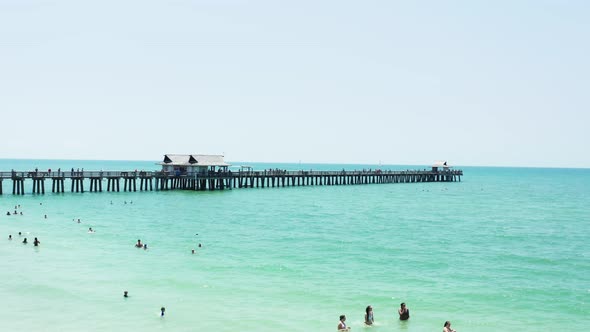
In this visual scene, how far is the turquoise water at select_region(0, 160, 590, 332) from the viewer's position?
23.7 m

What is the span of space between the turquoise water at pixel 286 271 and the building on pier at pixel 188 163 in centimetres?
2215

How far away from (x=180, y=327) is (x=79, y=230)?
2476 centimetres

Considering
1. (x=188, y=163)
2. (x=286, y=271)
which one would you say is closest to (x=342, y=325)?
(x=286, y=271)

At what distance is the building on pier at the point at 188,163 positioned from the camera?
8181 cm

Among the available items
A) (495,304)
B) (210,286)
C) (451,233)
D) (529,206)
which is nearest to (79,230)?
(210,286)

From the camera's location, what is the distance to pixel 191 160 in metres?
81.8

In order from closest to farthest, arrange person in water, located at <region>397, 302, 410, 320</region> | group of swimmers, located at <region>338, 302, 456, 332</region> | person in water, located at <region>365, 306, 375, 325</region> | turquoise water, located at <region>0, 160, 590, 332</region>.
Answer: group of swimmers, located at <region>338, 302, 456, 332</region> → person in water, located at <region>365, 306, 375, 325</region> → person in water, located at <region>397, 302, 410, 320</region> → turquoise water, located at <region>0, 160, 590, 332</region>

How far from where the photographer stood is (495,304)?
25812 mm

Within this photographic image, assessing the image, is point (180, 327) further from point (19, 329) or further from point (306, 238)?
point (306, 238)

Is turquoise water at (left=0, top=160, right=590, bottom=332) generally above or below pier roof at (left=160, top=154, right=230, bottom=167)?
below

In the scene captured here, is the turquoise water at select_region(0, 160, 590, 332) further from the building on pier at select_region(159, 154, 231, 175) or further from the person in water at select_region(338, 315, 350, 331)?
the building on pier at select_region(159, 154, 231, 175)

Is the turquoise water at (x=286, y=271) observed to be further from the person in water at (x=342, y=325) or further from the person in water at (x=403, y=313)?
the person in water at (x=342, y=325)

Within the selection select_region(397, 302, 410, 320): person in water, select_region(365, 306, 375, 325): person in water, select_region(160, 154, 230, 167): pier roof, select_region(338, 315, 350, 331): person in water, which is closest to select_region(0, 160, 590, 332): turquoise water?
select_region(397, 302, 410, 320): person in water

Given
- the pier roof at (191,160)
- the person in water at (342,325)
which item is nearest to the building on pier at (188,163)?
the pier roof at (191,160)
